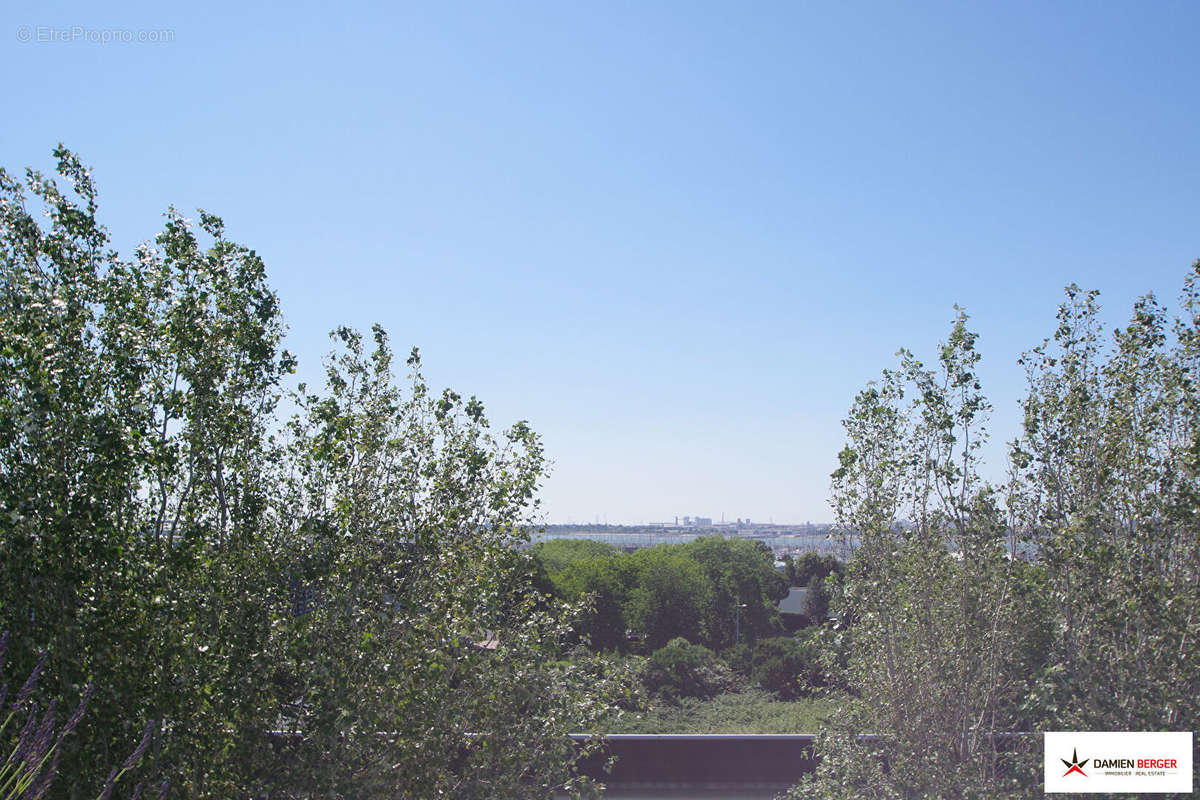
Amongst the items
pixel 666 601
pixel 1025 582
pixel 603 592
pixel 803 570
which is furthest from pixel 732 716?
pixel 803 570

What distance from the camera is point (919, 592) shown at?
693 cm

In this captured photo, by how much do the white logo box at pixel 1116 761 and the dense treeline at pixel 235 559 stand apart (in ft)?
11.3

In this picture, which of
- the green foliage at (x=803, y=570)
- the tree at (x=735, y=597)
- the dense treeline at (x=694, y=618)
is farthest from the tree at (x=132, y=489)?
the green foliage at (x=803, y=570)

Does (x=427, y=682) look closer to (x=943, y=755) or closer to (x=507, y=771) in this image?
(x=507, y=771)

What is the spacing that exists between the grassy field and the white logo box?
1383 centimetres

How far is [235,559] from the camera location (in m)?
4.59

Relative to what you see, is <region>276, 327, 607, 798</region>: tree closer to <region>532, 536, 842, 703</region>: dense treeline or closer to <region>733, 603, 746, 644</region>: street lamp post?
<region>532, 536, 842, 703</region>: dense treeline

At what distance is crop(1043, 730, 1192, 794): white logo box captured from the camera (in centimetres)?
580

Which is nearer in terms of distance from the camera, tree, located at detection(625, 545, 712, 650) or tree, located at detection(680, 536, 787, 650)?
tree, located at detection(625, 545, 712, 650)

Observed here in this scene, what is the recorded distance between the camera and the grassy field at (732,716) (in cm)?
2078

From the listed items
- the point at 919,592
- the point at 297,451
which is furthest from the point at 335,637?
the point at 919,592

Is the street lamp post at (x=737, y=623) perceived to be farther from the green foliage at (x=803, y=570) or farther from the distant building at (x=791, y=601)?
the distant building at (x=791, y=601)

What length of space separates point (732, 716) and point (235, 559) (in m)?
20.7

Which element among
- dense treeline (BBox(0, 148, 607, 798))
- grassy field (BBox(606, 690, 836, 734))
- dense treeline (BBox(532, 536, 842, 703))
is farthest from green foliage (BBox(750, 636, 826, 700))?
dense treeline (BBox(0, 148, 607, 798))
